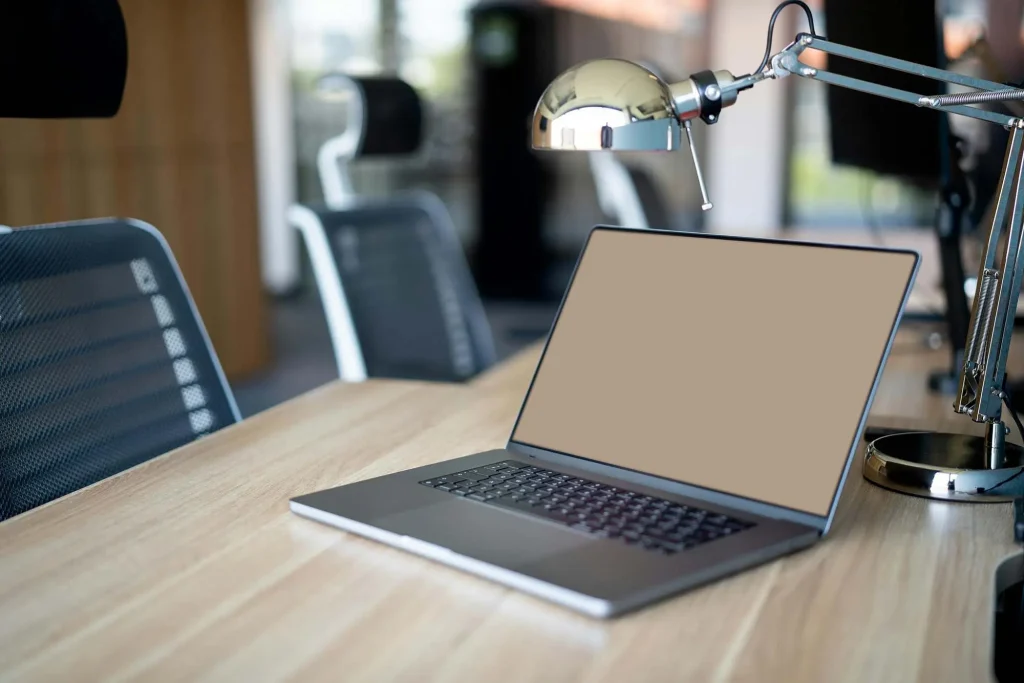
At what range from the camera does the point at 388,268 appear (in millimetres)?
2100

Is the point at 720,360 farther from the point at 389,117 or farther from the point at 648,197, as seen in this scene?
the point at 648,197

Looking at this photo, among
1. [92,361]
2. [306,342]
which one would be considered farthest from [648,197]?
[306,342]

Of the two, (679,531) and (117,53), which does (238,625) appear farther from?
(117,53)

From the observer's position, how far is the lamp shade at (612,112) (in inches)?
37.4

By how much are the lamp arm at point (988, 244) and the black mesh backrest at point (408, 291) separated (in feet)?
3.63

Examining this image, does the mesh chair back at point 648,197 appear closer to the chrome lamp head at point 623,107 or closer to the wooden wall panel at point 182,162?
the wooden wall panel at point 182,162

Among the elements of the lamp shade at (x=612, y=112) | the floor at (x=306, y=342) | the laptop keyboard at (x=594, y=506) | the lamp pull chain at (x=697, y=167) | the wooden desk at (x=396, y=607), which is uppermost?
the lamp shade at (x=612, y=112)

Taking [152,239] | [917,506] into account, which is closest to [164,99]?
[152,239]

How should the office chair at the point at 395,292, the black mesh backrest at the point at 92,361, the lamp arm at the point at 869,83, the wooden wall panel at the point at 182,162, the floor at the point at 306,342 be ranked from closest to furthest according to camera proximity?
the lamp arm at the point at 869,83, the black mesh backrest at the point at 92,361, the office chair at the point at 395,292, the wooden wall panel at the point at 182,162, the floor at the point at 306,342

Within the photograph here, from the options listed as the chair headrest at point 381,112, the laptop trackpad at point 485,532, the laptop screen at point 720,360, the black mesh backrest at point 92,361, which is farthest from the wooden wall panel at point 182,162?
the laptop trackpad at point 485,532

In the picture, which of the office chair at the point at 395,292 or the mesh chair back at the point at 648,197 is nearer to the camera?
the office chair at the point at 395,292

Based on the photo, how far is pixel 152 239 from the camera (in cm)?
143

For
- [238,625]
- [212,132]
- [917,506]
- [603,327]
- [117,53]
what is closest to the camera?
[238,625]

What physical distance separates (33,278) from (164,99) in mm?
3175
